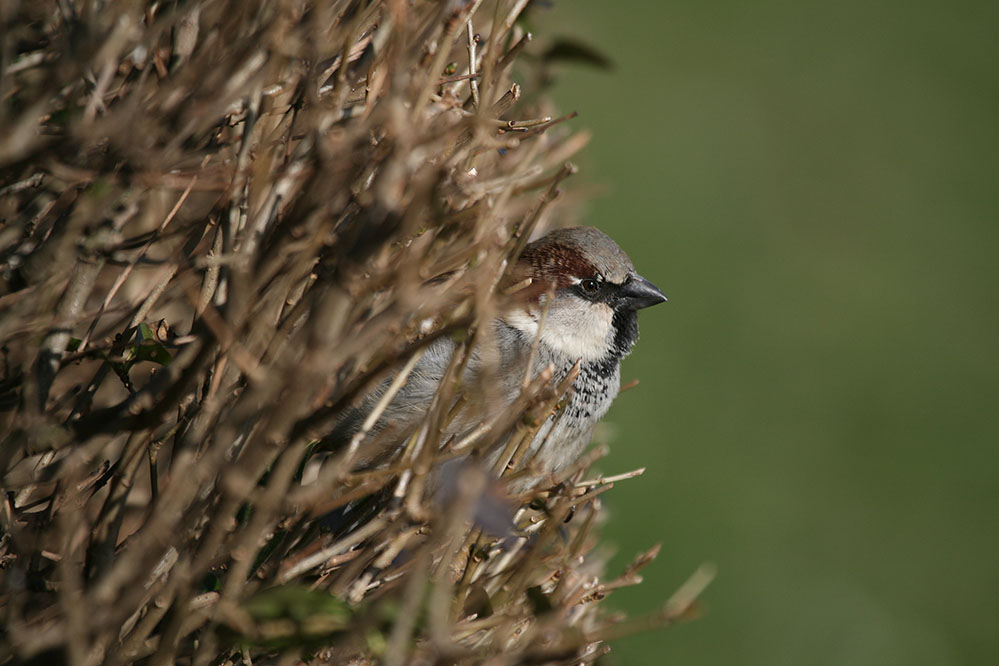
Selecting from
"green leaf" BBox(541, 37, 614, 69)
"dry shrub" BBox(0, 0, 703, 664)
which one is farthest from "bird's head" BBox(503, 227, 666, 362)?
"dry shrub" BBox(0, 0, 703, 664)

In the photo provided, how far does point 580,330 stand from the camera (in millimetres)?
1982

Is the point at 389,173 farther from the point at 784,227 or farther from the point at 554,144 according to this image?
the point at 784,227

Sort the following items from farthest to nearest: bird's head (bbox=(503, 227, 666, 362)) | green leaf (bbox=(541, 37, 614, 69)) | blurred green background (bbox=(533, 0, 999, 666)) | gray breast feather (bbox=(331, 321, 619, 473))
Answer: blurred green background (bbox=(533, 0, 999, 666))
bird's head (bbox=(503, 227, 666, 362))
green leaf (bbox=(541, 37, 614, 69))
gray breast feather (bbox=(331, 321, 619, 473))

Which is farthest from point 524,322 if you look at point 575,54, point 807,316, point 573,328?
point 807,316

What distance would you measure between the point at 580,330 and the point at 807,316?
3064 mm

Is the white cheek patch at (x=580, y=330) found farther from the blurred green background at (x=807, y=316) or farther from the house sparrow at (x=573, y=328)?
the blurred green background at (x=807, y=316)

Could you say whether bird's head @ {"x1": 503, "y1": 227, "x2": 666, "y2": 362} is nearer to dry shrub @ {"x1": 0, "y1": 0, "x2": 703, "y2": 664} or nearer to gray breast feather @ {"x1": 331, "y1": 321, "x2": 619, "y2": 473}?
gray breast feather @ {"x1": 331, "y1": 321, "x2": 619, "y2": 473}

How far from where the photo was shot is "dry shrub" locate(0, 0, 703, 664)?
976 mm

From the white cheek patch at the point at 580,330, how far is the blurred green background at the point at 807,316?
857 millimetres

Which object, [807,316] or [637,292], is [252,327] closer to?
[637,292]

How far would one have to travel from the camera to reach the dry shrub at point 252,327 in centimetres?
98

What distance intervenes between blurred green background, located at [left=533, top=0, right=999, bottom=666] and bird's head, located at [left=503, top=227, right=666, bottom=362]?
77 centimetres

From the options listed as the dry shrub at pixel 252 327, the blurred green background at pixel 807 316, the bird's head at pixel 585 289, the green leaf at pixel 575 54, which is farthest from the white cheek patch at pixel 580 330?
the blurred green background at pixel 807 316

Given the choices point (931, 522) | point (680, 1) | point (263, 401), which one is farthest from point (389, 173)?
point (680, 1)
